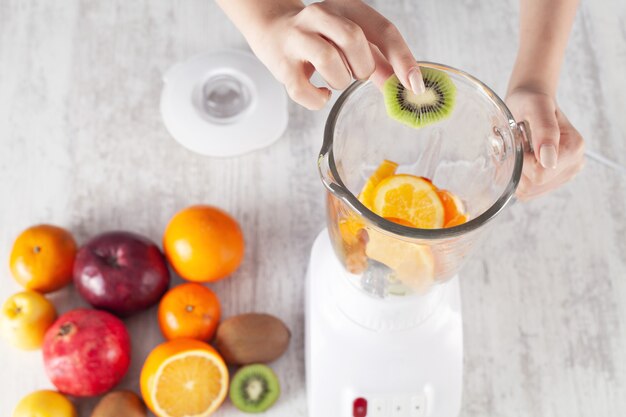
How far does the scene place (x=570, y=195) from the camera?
990mm

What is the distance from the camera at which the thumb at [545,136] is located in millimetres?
650

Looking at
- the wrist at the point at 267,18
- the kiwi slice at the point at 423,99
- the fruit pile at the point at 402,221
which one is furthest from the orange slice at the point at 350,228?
the wrist at the point at 267,18

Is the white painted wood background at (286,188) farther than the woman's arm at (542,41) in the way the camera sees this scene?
Yes

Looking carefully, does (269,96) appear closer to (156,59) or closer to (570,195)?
(156,59)

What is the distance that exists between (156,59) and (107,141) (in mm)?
150

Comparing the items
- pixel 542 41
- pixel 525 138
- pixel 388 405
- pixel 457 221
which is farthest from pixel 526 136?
pixel 388 405

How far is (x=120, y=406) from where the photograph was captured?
2.67 ft

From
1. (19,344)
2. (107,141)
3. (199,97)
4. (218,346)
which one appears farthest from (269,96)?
(19,344)

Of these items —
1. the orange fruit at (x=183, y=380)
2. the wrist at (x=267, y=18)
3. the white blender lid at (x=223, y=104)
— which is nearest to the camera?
the wrist at (x=267, y=18)

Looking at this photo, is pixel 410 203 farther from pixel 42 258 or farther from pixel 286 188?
pixel 42 258

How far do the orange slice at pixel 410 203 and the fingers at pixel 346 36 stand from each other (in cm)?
11

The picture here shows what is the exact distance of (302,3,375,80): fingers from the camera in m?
0.59

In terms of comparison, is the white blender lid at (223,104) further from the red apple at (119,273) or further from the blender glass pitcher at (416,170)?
the blender glass pitcher at (416,170)

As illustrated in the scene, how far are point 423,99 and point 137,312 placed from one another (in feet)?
1.57
